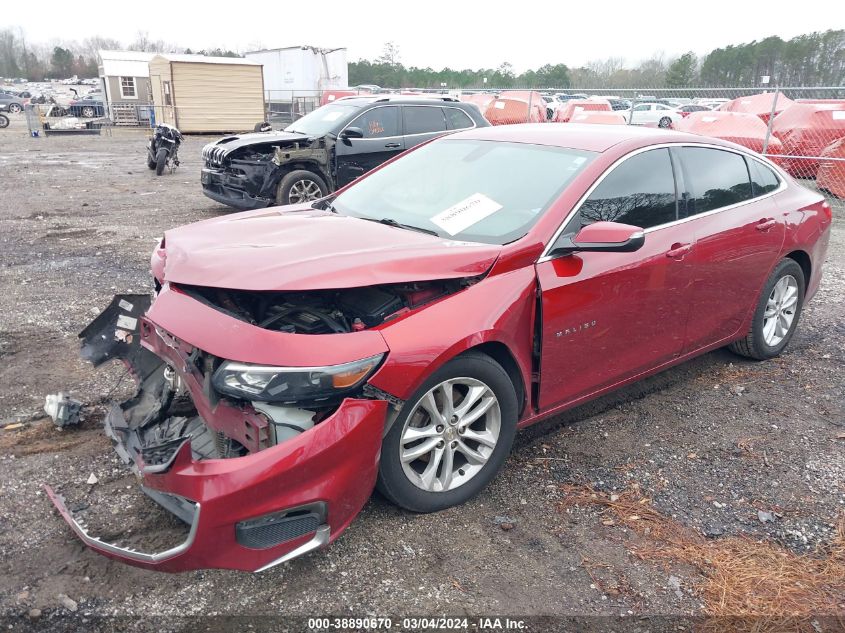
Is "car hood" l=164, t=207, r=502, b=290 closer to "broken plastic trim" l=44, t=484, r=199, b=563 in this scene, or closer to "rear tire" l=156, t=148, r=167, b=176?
"broken plastic trim" l=44, t=484, r=199, b=563

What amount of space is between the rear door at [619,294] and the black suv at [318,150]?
6.64 m

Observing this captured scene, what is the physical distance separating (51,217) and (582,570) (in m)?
9.76

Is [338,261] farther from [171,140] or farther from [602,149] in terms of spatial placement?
[171,140]

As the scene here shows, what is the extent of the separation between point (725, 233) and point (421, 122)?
7117mm

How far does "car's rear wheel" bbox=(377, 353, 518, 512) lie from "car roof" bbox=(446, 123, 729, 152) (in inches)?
59.7

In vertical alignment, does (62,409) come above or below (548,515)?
above

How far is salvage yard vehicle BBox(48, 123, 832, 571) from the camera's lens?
2.46 m

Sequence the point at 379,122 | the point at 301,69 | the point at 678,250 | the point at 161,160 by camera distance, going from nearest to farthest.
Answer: the point at 678,250 < the point at 379,122 < the point at 161,160 < the point at 301,69

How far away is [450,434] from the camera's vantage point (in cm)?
297

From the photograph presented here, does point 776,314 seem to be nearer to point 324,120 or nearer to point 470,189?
point 470,189

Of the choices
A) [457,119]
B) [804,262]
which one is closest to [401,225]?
[804,262]

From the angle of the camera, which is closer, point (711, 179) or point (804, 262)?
point (711, 179)

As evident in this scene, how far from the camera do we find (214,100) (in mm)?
26016

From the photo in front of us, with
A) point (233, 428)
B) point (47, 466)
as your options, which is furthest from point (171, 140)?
point (233, 428)
